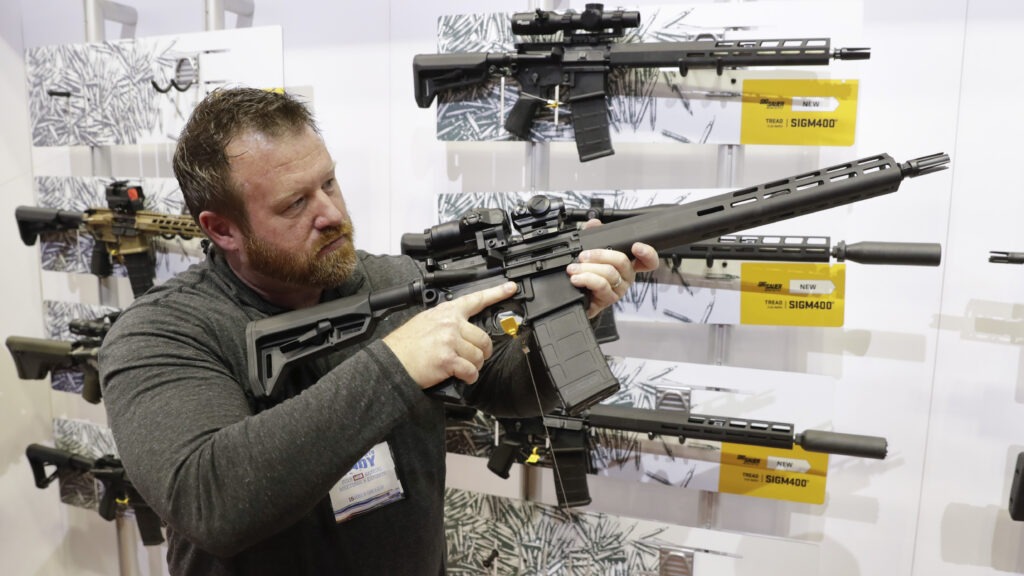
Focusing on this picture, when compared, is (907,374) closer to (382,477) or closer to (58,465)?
(382,477)

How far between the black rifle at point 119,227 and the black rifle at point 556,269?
54.1 inches

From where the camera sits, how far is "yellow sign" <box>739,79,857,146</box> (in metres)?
1.66

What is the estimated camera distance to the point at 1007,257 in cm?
157

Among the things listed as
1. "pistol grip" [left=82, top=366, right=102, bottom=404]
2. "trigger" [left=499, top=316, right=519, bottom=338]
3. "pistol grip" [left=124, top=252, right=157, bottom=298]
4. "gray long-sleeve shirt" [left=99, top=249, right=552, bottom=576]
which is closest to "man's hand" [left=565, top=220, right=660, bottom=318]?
"trigger" [left=499, top=316, right=519, bottom=338]

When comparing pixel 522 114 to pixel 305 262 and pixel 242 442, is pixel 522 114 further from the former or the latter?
pixel 242 442

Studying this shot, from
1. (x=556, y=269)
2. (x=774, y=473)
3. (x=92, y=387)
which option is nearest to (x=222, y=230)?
(x=556, y=269)

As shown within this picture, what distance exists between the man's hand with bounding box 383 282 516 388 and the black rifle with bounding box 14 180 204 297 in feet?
5.31

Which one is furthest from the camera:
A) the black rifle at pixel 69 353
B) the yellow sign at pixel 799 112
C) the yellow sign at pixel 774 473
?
the black rifle at pixel 69 353

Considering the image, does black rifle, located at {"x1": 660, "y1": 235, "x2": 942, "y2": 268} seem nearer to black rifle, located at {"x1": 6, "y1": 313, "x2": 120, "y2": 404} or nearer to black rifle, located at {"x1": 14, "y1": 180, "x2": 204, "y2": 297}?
black rifle, located at {"x1": 14, "y1": 180, "x2": 204, "y2": 297}

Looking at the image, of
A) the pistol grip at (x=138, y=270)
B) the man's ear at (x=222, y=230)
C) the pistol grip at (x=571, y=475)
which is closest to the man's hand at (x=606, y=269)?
the man's ear at (x=222, y=230)

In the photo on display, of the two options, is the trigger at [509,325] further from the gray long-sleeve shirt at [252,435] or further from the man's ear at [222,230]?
the man's ear at [222,230]

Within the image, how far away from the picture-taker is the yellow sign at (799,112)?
65.5 inches

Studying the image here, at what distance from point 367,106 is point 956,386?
6.54ft

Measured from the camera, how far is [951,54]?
1.69 m
